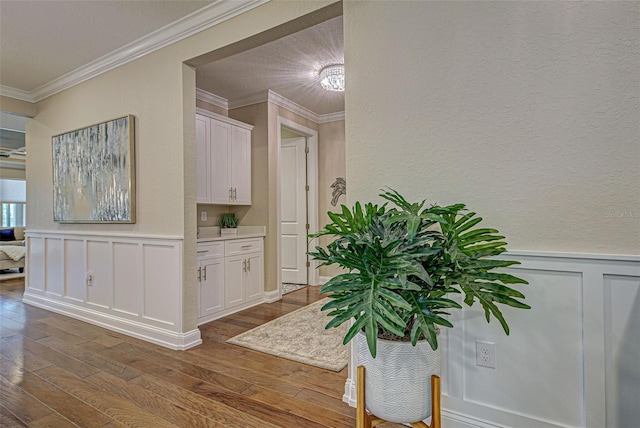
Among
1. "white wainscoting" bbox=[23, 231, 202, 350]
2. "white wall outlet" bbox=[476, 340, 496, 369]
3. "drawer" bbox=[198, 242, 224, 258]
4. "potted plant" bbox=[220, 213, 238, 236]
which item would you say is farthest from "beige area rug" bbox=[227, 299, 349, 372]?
"potted plant" bbox=[220, 213, 238, 236]

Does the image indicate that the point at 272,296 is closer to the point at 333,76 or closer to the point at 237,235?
the point at 237,235

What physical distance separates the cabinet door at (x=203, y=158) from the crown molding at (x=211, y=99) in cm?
66

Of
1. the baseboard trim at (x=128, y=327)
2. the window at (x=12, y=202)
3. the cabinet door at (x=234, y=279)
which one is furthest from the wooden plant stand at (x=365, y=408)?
the window at (x=12, y=202)

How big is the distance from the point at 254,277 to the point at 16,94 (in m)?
3.68

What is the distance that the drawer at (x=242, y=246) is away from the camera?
364cm

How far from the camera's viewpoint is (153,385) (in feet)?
6.87

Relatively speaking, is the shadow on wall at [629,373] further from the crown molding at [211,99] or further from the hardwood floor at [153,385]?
the crown molding at [211,99]

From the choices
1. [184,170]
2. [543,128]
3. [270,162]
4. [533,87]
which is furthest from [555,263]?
[270,162]

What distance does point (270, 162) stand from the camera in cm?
422

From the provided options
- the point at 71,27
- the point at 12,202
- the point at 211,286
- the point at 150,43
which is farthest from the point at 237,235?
the point at 12,202

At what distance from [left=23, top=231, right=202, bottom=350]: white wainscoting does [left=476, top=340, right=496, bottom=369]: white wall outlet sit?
2.23m

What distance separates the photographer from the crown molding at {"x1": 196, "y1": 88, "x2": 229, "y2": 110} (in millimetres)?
4053

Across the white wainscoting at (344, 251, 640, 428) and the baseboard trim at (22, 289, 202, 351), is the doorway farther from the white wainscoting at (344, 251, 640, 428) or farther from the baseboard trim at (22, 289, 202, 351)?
the white wainscoting at (344, 251, 640, 428)

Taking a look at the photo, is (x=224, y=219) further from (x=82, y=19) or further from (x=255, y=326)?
(x=82, y=19)
